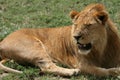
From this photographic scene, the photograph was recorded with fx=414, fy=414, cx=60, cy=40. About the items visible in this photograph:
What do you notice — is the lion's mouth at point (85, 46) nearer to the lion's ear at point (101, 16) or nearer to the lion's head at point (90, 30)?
the lion's head at point (90, 30)

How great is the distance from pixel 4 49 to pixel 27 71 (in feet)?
1.88

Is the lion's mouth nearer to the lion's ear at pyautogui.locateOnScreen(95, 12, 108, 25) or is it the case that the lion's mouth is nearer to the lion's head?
the lion's head

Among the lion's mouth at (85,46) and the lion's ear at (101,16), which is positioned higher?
the lion's ear at (101,16)

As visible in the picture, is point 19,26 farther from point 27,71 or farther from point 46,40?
point 27,71

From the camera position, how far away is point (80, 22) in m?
5.47

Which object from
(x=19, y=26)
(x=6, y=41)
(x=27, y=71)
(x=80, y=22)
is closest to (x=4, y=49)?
(x=6, y=41)

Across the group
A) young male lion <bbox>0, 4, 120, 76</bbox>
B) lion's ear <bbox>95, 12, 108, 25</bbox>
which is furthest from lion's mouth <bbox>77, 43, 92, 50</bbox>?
lion's ear <bbox>95, 12, 108, 25</bbox>

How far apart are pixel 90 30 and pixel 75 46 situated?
0.63 m

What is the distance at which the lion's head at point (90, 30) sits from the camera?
5384 millimetres

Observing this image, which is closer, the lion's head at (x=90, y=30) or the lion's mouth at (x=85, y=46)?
the lion's head at (x=90, y=30)

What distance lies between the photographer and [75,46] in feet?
19.6

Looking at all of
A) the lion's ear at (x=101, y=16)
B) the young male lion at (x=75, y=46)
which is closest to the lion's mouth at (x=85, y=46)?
the young male lion at (x=75, y=46)

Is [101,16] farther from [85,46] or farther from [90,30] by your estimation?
[85,46]

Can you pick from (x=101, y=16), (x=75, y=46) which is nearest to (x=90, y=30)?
(x=101, y=16)
